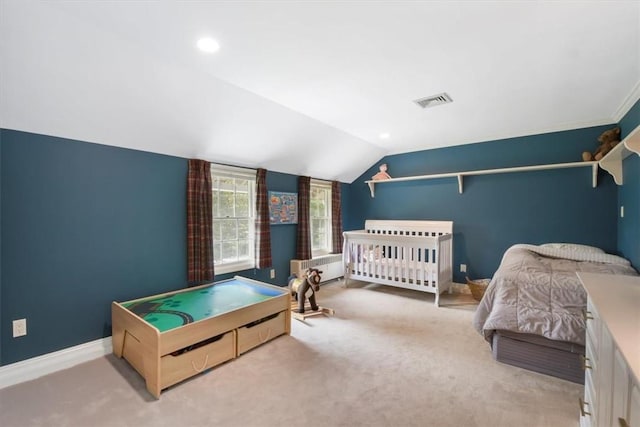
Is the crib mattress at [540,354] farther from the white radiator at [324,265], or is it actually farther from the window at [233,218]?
the window at [233,218]

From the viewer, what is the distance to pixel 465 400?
5.96ft

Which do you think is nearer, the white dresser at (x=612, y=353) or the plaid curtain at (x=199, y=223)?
the white dresser at (x=612, y=353)

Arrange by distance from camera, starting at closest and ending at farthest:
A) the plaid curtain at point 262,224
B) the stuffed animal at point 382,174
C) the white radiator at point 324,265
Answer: the plaid curtain at point 262,224 < the white radiator at point 324,265 < the stuffed animal at point 382,174

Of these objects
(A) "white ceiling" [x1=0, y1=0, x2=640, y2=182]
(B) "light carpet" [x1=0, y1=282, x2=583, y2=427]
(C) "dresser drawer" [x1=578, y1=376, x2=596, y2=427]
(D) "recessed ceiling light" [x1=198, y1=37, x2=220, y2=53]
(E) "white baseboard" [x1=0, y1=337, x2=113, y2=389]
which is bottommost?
(B) "light carpet" [x1=0, y1=282, x2=583, y2=427]

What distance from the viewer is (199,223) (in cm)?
304

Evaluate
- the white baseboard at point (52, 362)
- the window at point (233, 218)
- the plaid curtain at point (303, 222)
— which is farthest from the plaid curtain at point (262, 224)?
the white baseboard at point (52, 362)

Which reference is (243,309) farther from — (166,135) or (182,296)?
(166,135)

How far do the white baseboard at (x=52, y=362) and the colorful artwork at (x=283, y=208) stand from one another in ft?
7.22

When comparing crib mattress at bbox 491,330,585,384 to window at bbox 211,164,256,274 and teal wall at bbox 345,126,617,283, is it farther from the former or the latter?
window at bbox 211,164,256,274

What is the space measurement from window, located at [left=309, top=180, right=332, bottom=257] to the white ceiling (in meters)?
1.77

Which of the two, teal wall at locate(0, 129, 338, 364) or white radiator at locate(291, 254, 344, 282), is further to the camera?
white radiator at locate(291, 254, 344, 282)

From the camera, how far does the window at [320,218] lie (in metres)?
4.88

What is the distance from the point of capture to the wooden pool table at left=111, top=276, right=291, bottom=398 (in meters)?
1.93

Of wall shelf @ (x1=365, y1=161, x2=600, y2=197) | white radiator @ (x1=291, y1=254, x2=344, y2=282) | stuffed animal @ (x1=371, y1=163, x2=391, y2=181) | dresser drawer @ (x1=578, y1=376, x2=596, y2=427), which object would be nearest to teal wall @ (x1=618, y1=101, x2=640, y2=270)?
wall shelf @ (x1=365, y1=161, x2=600, y2=197)
